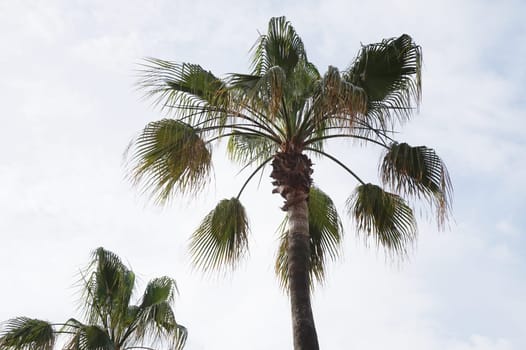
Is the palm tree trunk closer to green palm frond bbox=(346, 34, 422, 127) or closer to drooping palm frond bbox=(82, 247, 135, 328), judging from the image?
green palm frond bbox=(346, 34, 422, 127)

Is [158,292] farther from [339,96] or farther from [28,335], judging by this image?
[339,96]

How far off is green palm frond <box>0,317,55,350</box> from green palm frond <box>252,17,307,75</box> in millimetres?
5513

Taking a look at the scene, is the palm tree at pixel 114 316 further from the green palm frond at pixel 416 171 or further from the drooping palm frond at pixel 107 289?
the green palm frond at pixel 416 171

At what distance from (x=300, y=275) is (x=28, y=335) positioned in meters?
5.30

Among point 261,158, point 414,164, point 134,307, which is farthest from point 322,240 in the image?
point 134,307

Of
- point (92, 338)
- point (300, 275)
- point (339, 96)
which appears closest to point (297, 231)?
point (300, 275)

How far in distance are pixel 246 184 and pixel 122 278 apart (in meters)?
4.61

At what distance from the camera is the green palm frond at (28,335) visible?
38.4 ft

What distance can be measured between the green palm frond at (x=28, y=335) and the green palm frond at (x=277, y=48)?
18.1 feet

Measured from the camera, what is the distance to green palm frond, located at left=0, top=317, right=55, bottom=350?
11711 millimetres

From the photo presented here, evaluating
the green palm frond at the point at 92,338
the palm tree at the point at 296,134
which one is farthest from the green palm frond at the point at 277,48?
the green palm frond at the point at 92,338

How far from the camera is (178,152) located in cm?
957

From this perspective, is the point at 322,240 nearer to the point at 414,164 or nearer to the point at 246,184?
Answer: the point at 246,184

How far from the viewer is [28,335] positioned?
11.9 m
